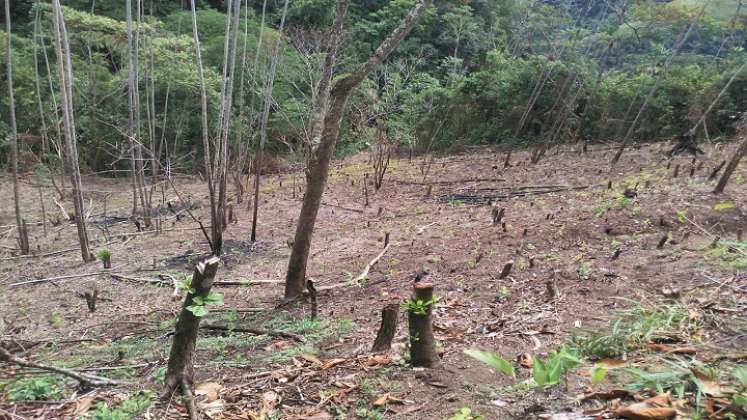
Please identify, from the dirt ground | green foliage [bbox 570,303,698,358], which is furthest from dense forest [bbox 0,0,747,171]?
green foliage [bbox 570,303,698,358]

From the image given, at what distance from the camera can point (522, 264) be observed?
550 centimetres

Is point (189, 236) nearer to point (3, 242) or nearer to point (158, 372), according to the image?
point (3, 242)

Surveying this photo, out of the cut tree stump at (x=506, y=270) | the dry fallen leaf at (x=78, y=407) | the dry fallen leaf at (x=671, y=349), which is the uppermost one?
the dry fallen leaf at (x=671, y=349)

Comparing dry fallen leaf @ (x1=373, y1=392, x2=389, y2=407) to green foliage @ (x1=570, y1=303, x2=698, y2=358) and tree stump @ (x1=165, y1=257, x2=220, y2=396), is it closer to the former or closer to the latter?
tree stump @ (x1=165, y1=257, x2=220, y2=396)

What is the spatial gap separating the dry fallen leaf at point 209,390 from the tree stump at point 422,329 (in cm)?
118

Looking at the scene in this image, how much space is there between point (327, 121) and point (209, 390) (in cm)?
262

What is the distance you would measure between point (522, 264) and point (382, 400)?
316cm

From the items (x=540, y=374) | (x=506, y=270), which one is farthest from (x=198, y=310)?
(x=506, y=270)

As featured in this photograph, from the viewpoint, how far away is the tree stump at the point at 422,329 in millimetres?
2973

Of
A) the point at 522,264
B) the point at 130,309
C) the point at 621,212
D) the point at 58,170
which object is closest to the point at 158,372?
the point at 130,309

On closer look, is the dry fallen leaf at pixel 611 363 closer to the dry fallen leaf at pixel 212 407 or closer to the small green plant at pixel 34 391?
the dry fallen leaf at pixel 212 407

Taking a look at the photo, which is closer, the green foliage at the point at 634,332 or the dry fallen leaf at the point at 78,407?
the dry fallen leaf at the point at 78,407

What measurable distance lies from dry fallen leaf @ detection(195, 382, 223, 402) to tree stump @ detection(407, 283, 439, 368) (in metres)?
1.18

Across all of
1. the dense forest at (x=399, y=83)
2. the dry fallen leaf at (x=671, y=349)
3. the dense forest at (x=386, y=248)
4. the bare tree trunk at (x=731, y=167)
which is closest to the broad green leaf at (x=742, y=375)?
the dense forest at (x=386, y=248)
